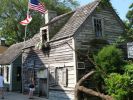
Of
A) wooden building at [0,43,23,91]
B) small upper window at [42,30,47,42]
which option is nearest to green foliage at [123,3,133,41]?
small upper window at [42,30,47,42]

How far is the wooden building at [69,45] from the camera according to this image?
20844 mm

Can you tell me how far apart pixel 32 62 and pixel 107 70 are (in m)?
9.44

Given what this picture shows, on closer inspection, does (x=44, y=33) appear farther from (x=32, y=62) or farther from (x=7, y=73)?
(x=7, y=73)

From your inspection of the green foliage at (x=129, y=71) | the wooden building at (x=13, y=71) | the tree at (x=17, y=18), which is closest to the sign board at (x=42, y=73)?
the green foliage at (x=129, y=71)

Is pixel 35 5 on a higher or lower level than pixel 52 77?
higher

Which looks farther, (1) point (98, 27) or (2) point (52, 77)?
(2) point (52, 77)

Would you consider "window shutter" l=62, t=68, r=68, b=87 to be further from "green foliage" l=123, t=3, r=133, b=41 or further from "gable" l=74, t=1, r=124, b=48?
"green foliage" l=123, t=3, r=133, b=41

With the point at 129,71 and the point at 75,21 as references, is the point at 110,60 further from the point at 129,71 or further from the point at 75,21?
the point at 75,21

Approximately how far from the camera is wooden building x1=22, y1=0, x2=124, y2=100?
20844mm

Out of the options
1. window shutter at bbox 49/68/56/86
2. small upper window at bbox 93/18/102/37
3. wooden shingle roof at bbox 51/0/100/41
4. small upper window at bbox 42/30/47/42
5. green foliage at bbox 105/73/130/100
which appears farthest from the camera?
small upper window at bbox 42/30/47/42

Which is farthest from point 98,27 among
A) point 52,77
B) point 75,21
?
point 52,77

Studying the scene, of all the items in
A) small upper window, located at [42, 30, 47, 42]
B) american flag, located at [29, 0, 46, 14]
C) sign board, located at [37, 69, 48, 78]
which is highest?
american flag, located at [29, 0, 46, 14]

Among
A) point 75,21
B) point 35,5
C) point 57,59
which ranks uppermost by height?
point 35,5

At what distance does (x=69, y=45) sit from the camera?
21000mm
